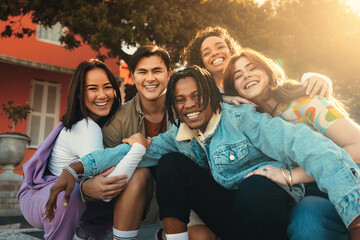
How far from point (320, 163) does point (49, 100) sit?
10443 millimetres

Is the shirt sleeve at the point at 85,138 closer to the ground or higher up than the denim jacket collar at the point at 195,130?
closer to the ground

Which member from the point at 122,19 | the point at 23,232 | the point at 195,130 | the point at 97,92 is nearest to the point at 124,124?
the point at 97,92

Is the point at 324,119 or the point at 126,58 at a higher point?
the point at 126,58

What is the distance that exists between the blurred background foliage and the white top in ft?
17.5

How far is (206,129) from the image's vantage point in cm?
205

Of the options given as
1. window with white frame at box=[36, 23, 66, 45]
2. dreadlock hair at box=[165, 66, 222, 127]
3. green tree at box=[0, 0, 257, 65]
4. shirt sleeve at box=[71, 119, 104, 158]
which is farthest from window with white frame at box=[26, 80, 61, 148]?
dreadlock hair at box=[165, 66, 222, 127]

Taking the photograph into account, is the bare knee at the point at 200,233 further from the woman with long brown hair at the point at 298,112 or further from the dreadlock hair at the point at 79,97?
the dreadlock hair at the point at 79,97

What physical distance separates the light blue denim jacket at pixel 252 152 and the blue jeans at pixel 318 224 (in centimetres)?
12

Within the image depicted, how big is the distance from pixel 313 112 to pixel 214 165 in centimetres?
60

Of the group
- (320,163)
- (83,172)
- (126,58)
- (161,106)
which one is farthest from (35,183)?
(126,58)

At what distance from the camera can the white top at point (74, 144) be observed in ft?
7.44

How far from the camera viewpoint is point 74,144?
2.31 meters

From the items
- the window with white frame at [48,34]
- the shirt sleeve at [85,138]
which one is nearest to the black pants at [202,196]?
the shirt sleeve at [85,138]

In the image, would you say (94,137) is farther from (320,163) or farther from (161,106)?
(320,163)
